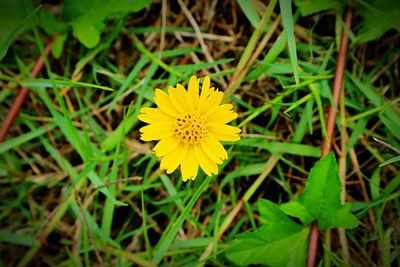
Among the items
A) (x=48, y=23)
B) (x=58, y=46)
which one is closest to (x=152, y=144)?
(x=58, y=46)

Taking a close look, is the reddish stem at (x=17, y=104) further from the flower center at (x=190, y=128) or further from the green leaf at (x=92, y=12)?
the flower center at (x=190, y=128)

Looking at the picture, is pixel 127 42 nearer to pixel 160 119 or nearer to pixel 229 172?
pixel 160 119

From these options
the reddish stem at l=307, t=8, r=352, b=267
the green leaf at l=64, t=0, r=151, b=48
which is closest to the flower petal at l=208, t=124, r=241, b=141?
the reddish stem at l=307, t=8, r=352, b=267

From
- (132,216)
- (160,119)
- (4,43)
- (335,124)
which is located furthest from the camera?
(132,216)

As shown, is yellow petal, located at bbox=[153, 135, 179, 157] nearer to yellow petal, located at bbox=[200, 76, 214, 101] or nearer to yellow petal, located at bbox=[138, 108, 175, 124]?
yellow petal, located at bbox=[138, 108, 175, 124]

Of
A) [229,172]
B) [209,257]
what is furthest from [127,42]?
[209,257]

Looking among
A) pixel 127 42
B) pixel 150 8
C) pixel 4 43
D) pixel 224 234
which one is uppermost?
pixel 150 8
